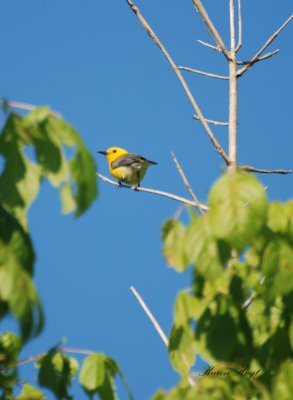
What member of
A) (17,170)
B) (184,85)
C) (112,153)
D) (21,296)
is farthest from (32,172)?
(112,153)

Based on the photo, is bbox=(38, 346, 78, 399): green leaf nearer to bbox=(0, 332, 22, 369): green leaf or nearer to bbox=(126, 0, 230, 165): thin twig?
bbox=(0, 332, 22, 369): green leaf

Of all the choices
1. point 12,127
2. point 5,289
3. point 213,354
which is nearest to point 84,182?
point 12,127

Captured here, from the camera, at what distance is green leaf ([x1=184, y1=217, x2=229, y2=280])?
1984mm

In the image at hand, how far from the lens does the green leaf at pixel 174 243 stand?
6.92 ft

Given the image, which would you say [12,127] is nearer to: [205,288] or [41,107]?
[41,107]

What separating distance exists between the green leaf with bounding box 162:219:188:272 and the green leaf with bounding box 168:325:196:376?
37 cm

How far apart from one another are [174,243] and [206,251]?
0.60ft

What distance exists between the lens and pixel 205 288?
237cm

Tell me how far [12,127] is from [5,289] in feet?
1.80

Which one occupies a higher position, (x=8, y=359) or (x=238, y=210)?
(x=238, y=210)

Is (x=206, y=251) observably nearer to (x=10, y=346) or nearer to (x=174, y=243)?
(x=174, y=243)

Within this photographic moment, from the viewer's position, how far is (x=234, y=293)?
2.29 meters

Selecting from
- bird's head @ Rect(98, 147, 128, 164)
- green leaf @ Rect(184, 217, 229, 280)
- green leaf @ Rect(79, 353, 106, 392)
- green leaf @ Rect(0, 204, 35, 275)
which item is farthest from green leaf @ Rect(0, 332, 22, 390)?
bird's head @ Rect(98, 147, 128, 164)

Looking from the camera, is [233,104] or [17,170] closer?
[17,170]
